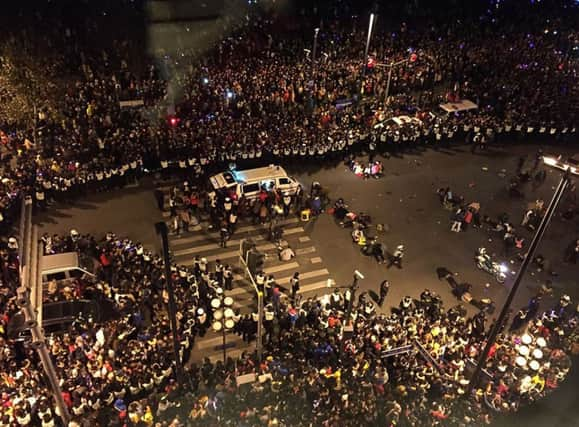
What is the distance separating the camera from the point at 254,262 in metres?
19.0

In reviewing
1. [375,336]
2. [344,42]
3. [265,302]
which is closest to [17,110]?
[265,302]

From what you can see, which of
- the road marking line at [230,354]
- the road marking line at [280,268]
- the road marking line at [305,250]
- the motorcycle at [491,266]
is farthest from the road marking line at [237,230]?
the motorcycle at [491,266]

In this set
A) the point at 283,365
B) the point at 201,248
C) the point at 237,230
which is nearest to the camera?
the point at 283,365

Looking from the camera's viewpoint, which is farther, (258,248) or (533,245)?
(258,248)

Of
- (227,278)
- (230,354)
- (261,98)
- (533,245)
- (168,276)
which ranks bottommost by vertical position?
(230,354)

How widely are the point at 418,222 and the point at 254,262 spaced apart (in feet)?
25.7

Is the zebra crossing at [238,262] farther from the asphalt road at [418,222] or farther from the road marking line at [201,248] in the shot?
the asphalt road at [418,222]

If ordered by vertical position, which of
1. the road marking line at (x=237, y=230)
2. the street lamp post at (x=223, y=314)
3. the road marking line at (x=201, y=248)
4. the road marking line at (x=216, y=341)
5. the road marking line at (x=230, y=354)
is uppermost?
the street lamp post at (x=223, y=314)

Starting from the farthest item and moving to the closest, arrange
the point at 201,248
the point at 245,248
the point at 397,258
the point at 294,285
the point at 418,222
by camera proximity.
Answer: the point at 418,222, the point at 201,248, the point at 397,258, the point at 245,248, the point at 294,285

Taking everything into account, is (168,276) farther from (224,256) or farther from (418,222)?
(418,222)

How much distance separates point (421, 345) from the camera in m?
15.5

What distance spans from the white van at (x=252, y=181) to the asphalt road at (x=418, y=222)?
2039 mm

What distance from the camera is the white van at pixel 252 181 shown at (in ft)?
70.6

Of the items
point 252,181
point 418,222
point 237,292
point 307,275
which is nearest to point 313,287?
point 307,275
